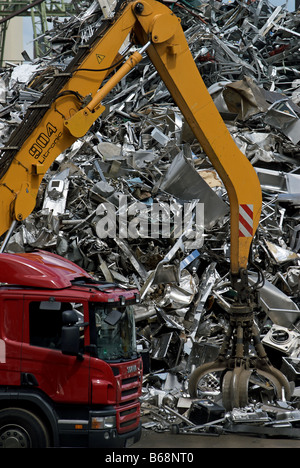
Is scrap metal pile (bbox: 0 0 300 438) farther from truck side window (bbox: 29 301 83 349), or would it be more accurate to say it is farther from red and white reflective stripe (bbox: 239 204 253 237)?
truck side window (bbox: 29 301 83 349)

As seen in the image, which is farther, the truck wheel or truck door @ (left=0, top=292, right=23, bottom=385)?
truck door @ (left=0, top=292, right=23, bottom=385)

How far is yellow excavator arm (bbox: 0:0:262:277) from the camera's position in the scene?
652 cm

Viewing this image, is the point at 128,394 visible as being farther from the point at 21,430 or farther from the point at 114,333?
Result: the point at 21,430

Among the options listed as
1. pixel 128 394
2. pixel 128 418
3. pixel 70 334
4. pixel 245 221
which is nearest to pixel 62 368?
pixel 70 334

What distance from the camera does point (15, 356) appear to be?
6090 millimetres

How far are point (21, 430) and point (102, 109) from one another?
343 cm

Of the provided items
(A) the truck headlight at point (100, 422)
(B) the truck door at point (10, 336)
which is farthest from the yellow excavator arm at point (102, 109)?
(A) the truck headlight at point (100, 422)

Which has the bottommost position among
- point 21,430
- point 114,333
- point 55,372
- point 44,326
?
point 21,430

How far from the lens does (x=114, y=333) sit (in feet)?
20.7

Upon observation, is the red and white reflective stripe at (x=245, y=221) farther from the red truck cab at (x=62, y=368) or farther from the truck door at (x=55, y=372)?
the truck door at (x=55, y=372)

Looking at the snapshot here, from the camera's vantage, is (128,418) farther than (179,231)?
No

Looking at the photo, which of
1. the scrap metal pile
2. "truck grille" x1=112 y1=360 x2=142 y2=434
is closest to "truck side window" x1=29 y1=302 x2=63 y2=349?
"truck grille" x1=112 y1=360 x2=142 y2=434

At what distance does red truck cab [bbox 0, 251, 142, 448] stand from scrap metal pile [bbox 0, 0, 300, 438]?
155 centimetres
